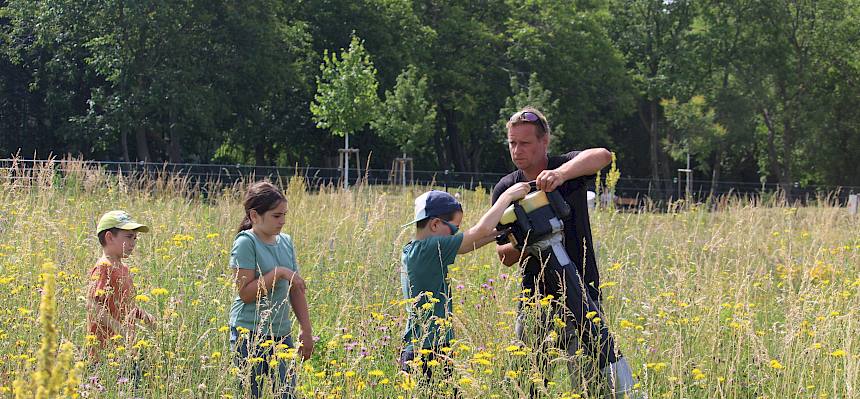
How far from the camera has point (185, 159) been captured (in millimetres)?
43469

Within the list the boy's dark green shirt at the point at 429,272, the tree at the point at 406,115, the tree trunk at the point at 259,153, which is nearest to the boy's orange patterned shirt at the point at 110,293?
the boy's dark green shirt at the point at 429,272

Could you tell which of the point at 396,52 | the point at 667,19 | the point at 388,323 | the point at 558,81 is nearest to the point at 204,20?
the point at 396,52

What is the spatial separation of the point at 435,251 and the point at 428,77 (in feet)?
121

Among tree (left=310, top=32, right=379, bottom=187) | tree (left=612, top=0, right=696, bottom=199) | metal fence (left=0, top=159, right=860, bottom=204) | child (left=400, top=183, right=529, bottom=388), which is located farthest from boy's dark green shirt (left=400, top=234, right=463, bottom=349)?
tree (left=612, top=0, right=696, bottom=199)

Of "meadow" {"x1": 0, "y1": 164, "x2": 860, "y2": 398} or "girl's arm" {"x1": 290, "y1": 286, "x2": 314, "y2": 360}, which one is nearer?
"meadow" {"x1": 0, "y1": 164, "x2": 860, "y2": 398}

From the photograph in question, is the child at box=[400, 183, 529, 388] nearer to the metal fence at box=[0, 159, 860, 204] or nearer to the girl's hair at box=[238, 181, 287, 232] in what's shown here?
the girl's hair at box=[238, 181, 287, 232]

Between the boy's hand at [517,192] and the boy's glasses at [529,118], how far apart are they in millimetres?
278

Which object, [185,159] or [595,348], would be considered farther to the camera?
[185,159]

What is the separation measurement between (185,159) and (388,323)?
39.9m

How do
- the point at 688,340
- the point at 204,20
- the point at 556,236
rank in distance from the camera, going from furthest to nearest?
the point at 204,20
the point at 688,340
the point at 556,236

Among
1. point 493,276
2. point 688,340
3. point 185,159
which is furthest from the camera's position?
point 185,159

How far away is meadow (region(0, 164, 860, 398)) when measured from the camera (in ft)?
12.6

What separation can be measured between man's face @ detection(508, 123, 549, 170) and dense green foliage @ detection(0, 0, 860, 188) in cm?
2421

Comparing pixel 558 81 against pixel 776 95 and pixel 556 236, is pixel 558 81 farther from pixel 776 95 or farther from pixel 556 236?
pixel 556 236
